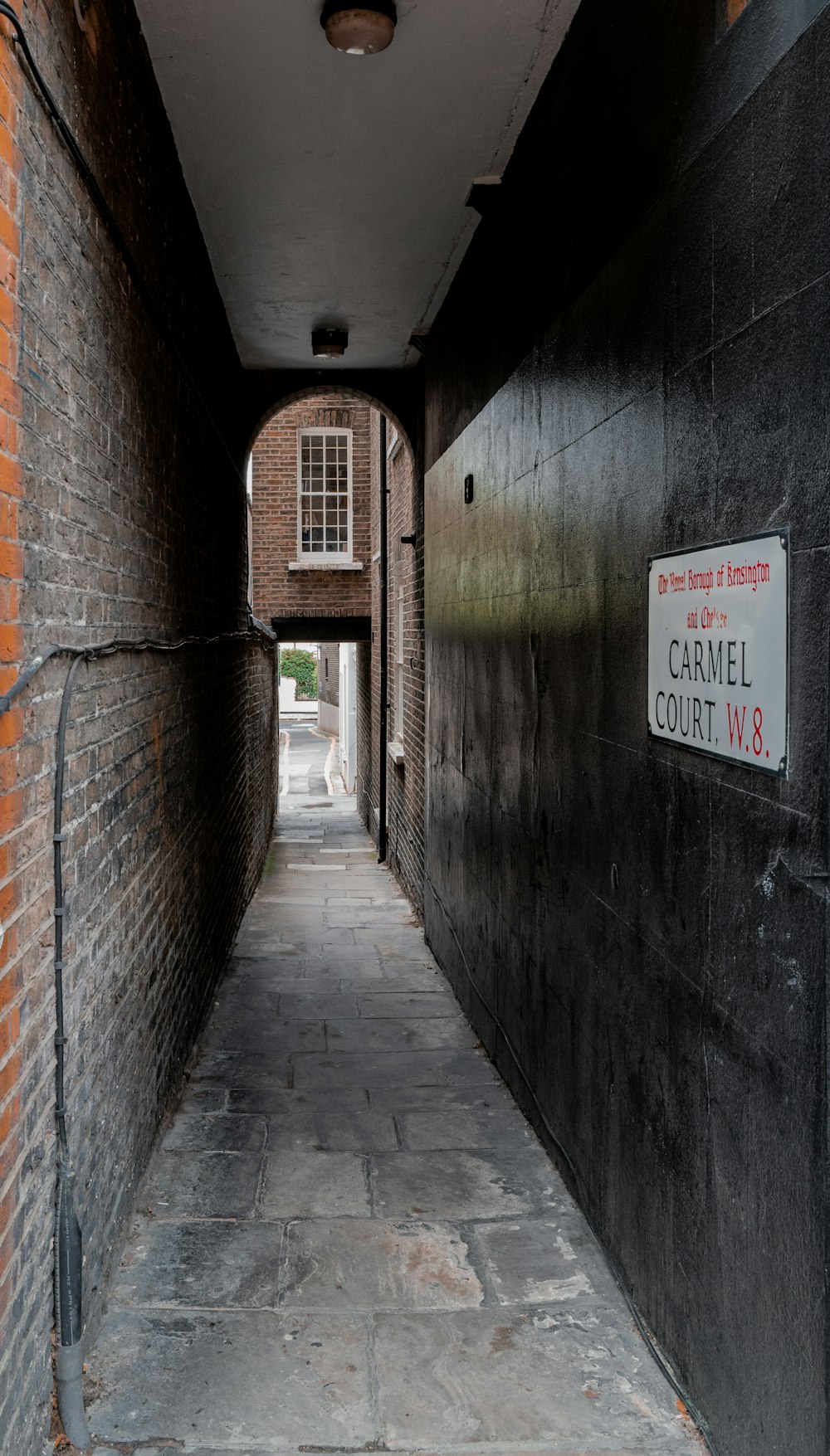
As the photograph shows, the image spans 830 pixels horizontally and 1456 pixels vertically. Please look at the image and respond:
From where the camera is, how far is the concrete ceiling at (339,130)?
161 inches

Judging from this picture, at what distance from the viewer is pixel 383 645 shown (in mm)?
13984

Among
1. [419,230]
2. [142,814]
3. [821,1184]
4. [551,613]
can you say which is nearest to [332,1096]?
[142,814]

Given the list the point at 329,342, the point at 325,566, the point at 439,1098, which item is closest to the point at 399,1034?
the point at 439,1098

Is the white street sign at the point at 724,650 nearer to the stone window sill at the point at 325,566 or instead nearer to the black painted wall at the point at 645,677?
the black painted wall at the point at 645,677

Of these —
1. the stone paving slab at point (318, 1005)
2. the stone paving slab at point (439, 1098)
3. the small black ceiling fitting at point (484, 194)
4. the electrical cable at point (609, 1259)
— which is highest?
the small black ceiling fitting at point (484, 194)

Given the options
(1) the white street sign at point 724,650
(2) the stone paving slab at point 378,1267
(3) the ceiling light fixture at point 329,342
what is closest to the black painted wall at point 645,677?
(1) the white street sign at point 724,650

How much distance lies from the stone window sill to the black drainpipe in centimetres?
328

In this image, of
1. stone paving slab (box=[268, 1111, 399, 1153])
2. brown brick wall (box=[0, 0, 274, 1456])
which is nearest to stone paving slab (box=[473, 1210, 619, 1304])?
stone paving slab (box=[268, 1111, 399, 1153])

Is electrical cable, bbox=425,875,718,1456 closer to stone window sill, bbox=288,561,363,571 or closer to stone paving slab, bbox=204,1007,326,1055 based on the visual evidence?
stone paving slab, bbox=204,1007,326,1055

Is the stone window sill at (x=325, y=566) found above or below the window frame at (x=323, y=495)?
below

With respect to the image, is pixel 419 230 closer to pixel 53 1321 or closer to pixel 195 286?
pixel 195 286

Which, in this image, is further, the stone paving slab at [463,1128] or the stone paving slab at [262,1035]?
the stone paving slab at [262,1035]

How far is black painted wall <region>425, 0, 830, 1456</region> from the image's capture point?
2.13 m

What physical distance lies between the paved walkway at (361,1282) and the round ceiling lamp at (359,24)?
420cm
